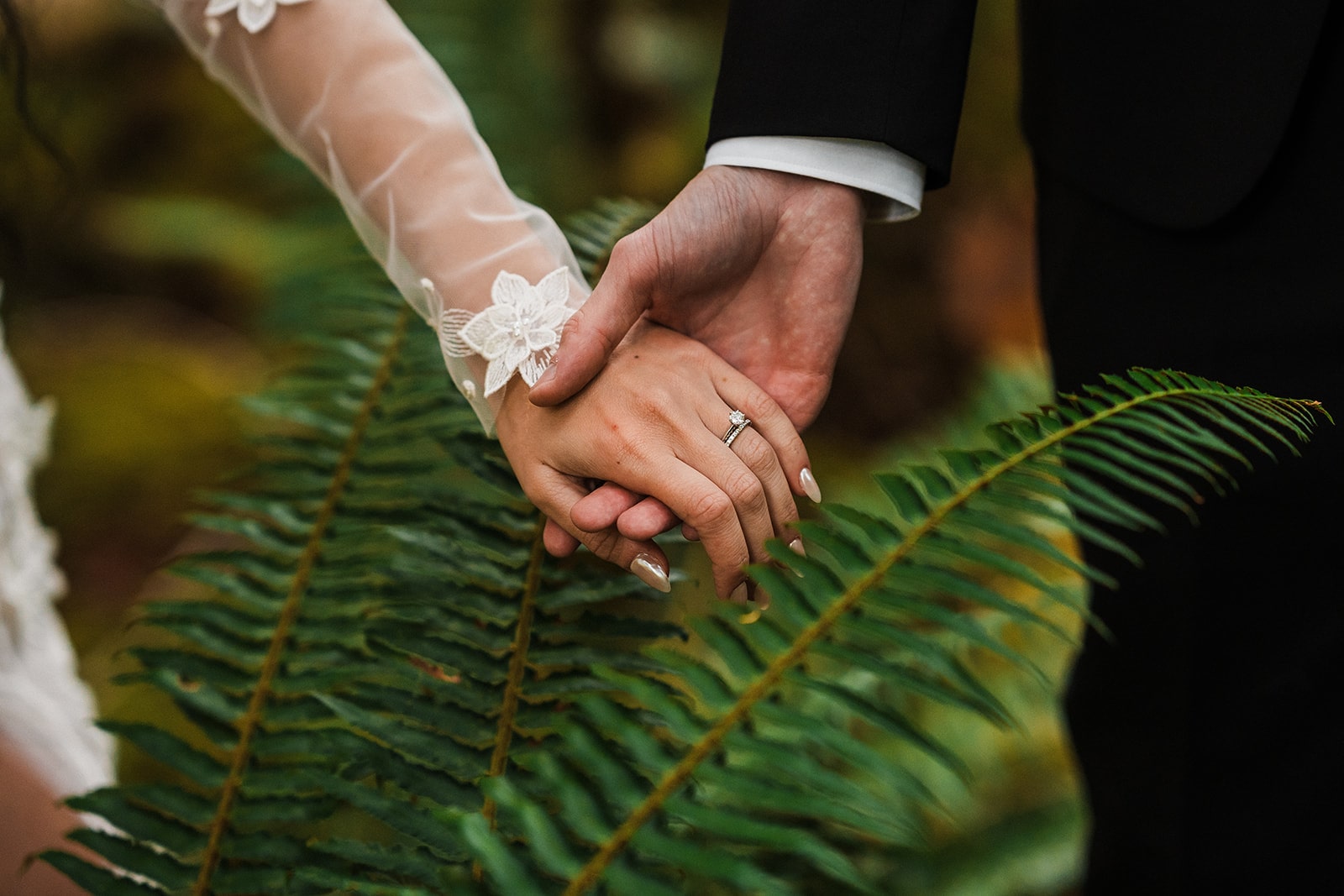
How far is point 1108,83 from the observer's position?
2.90 ft

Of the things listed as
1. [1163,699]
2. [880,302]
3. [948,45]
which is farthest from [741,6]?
[880,302]

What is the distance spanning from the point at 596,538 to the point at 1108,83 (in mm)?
603

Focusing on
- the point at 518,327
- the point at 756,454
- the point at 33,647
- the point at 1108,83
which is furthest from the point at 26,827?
the point at 1108,83

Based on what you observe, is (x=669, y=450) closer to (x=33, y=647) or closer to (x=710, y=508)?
(x=710, y=508)

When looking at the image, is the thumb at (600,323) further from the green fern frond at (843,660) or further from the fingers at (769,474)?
the green fern frond at (843,660)

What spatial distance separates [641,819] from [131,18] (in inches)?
113

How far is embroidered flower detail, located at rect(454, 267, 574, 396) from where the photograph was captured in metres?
0.82

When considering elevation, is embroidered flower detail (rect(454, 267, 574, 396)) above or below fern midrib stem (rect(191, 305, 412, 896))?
above

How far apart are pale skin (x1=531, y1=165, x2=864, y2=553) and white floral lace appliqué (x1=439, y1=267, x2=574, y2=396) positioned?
5 centimetres

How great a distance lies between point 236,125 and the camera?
8.80 ft

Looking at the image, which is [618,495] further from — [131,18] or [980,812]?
[131,18]

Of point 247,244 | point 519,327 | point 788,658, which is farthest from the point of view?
point 247,244

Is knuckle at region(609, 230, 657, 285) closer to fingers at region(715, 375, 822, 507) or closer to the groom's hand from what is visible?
the groom's hand

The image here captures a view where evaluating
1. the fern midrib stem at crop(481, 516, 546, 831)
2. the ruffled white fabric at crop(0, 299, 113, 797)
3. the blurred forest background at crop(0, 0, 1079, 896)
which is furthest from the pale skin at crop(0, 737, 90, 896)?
the blurred forest background at crop(0, 0, 1079, 896)
